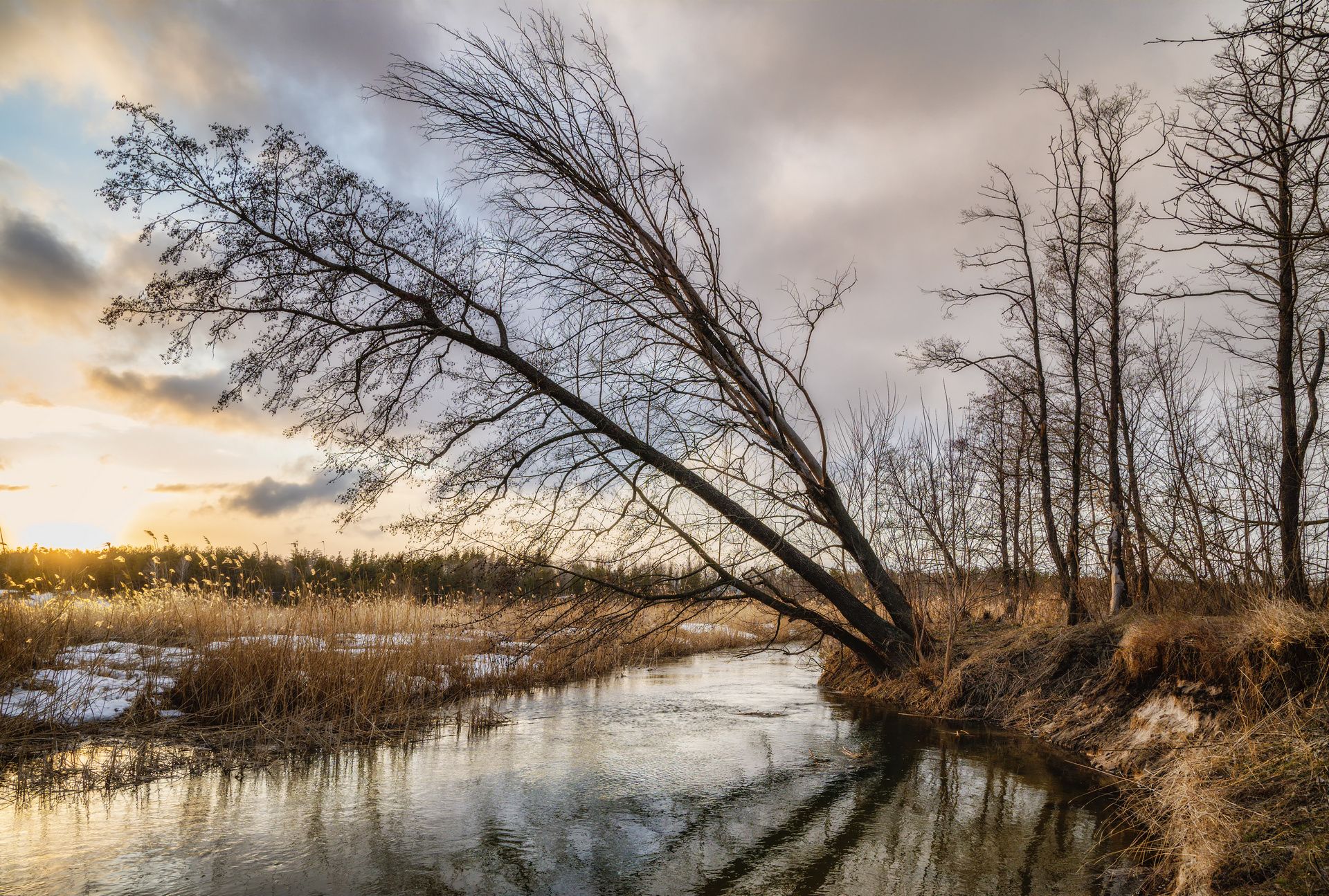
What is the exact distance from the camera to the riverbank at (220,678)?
700 centimetres

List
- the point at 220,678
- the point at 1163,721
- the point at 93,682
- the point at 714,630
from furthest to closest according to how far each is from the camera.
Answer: the point at 714,630, the point at 220,678, the point at 93,682, the point at 1163,721

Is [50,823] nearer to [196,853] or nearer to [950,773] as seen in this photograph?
[196,853]

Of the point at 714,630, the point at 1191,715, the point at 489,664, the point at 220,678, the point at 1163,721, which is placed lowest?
the point at 714,630

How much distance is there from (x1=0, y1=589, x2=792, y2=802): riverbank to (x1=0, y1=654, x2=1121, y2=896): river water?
1.00m

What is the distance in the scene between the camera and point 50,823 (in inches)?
204

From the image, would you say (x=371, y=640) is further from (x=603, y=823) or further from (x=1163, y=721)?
(x=1163, y=721)

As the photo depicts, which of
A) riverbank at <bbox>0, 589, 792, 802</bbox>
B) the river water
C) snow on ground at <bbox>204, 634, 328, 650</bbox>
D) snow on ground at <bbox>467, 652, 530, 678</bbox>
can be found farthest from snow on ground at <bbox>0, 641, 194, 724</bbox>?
snow on ground at <bbox>467, 652, 530, 678</bbox>

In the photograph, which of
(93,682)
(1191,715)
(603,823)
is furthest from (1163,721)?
(93,682)

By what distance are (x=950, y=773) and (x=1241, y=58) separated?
6.68 m

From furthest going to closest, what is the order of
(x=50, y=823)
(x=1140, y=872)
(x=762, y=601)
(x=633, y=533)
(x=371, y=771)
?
(x=762, y=601) < (x=633, y=533) < (x=371, y=771) < (x=50, y=823) < (x=1140, y=872)

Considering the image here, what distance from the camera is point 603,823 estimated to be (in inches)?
217

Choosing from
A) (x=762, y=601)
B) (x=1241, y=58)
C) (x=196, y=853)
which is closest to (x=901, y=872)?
(x=196, y=853)

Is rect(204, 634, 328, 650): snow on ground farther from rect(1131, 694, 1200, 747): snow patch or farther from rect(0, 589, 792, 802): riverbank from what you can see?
rect(1131, 694, 1200, 747): snow patch

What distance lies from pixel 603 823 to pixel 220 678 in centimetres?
591
